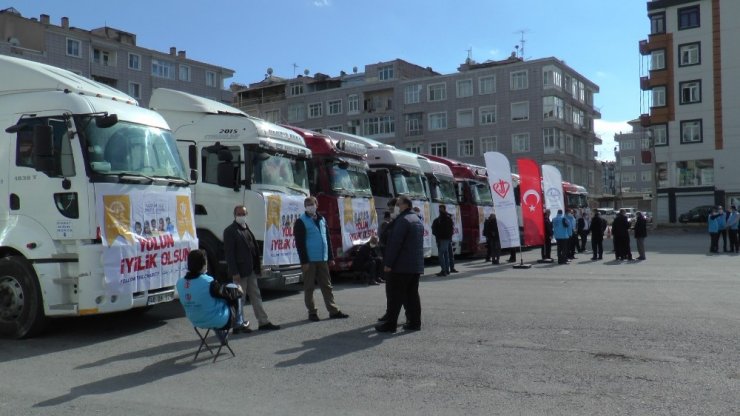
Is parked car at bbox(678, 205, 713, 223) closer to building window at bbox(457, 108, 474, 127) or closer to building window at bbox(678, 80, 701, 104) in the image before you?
building window at bbox(678, 80, 701, 104)

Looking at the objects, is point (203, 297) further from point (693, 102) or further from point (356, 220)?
point (693, 102)

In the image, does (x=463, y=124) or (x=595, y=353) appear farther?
(x=463, y=124)

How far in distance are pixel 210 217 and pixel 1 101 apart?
13.1ft

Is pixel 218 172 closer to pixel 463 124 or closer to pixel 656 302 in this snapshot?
pixel 656 302

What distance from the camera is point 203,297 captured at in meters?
7.33

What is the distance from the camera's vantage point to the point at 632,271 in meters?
17.5

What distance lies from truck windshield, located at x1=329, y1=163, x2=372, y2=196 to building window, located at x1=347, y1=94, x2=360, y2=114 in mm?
63702

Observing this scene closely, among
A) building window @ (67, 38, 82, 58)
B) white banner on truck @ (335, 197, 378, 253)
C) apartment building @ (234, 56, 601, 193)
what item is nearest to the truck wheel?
white banner on truck @ (335, 197, 378, 253)

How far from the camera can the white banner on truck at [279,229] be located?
11.9m

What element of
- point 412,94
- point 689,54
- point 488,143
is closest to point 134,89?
point 412,94

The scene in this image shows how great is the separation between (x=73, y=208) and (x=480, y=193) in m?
17.8

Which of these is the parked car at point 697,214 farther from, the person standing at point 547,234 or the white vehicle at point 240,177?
the white vehicle at point 240,177

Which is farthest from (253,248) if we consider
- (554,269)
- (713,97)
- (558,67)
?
(558,67)

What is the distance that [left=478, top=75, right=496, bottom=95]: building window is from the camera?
6938 cm
